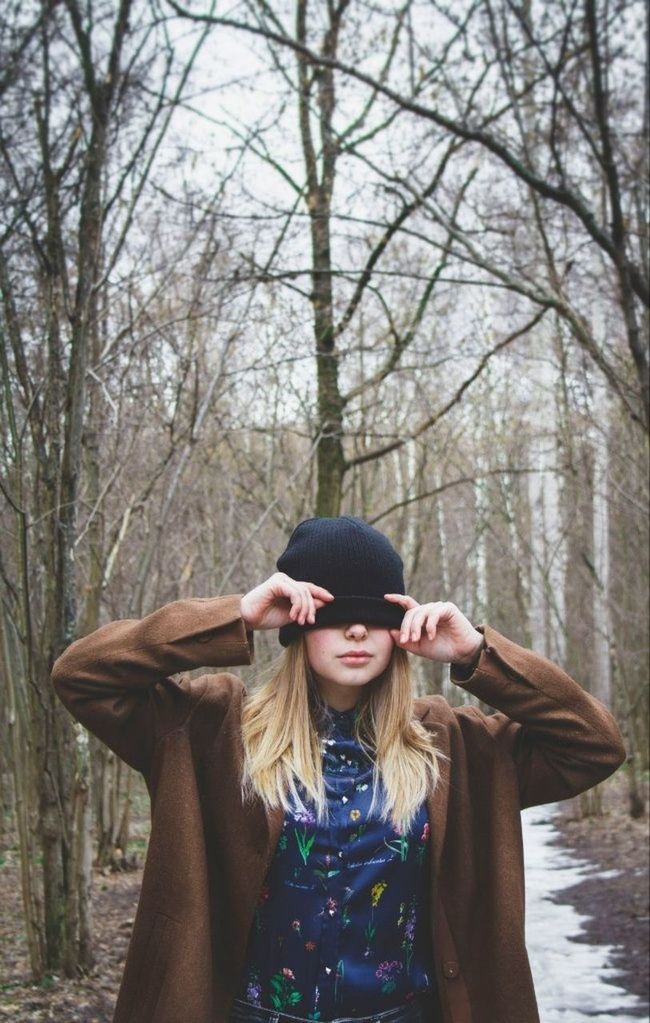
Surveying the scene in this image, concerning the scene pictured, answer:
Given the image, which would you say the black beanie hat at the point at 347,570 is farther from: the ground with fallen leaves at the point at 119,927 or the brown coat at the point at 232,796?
the ground with fallen leaves at the point at 119,927

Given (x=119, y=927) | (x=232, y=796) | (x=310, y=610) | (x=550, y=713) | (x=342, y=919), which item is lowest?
(x=119, y=927)

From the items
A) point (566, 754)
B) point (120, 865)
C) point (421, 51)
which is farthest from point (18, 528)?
point (120, 865)

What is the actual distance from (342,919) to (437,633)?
2.07 feet

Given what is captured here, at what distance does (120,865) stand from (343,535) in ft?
25.7

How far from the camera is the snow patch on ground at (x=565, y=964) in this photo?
5035 mm

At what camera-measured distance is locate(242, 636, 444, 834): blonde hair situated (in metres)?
2.05

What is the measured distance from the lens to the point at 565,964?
600 centimetres

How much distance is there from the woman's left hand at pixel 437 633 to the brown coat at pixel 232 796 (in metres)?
0.05

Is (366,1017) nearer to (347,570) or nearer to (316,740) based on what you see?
(316,740)

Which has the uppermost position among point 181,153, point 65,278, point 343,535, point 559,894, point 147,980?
point 181,153

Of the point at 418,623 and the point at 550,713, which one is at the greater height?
the point at 418,623

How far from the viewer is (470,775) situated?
7.35ft

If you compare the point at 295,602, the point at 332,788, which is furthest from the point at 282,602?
the point at 332,788

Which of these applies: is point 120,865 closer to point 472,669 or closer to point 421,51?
point 421,51
